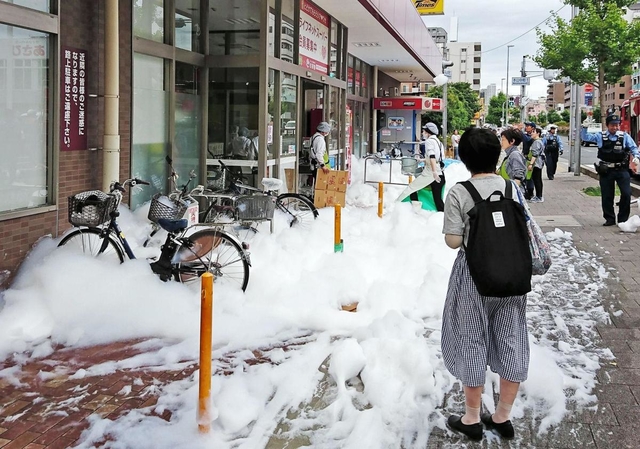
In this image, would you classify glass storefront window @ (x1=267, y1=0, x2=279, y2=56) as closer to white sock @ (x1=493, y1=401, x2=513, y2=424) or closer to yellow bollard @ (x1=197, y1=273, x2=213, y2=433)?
yellow bollard @ (x1=197, y1=273, x2=213, y2=433)

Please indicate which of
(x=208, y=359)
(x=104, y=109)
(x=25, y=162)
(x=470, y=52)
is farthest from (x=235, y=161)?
(x=470, y=52)

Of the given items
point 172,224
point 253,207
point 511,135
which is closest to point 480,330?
point 172,224

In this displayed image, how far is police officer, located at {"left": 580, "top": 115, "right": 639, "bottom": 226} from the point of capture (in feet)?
36.7

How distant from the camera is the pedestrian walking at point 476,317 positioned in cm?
386

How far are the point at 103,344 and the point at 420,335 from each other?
2.63 meters

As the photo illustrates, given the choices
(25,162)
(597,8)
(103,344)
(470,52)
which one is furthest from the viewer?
(470,52)

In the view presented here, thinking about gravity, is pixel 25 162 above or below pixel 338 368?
above

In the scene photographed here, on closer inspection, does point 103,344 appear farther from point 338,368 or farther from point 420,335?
point 420,335

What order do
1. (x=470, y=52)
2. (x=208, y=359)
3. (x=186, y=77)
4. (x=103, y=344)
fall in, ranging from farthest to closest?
(x=470, y=52) → (x=186, y=77) → (x=103, y=344) → (x=208, y=359)

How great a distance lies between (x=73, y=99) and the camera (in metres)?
7.14

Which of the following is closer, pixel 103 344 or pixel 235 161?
pixel 103 344

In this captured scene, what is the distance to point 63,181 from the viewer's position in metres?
7.11

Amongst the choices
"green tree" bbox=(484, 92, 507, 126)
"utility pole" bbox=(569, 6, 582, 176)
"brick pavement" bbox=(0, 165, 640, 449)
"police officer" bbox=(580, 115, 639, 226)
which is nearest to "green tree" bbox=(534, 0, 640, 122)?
"utility pole" bbox=(569, 6, 582, 176)

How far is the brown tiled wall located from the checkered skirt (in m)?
4.40
